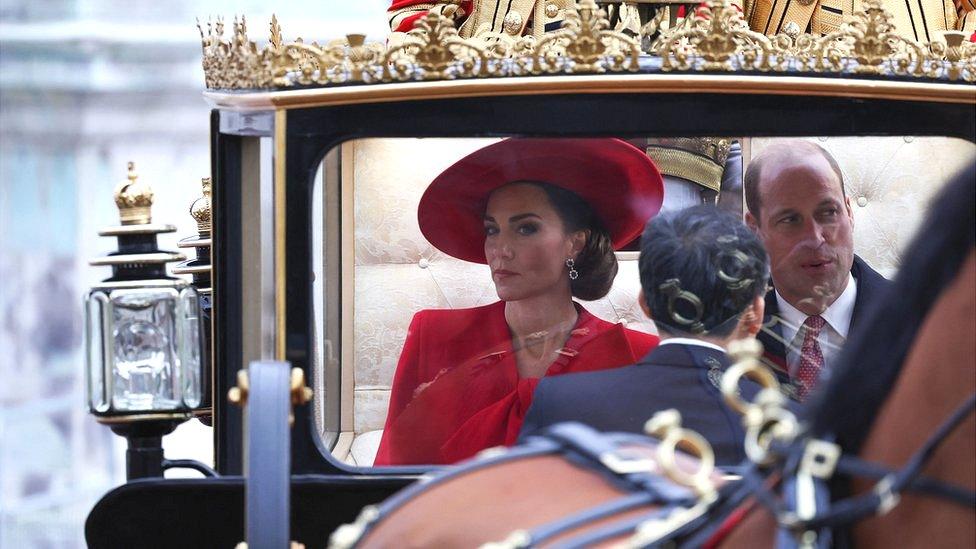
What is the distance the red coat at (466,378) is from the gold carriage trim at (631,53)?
1.17ft

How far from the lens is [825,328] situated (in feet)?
7.54

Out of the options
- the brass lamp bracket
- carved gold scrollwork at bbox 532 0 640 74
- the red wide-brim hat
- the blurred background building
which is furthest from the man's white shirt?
the blurred background building

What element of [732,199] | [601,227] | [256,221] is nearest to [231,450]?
[256,221]

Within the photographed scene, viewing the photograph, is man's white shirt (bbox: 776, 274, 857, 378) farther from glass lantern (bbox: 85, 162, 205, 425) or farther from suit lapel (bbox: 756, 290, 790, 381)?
glass lantern (bbox: 85, 162, 205, 425)

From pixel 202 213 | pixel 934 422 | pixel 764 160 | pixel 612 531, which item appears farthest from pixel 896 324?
pixel 202 213

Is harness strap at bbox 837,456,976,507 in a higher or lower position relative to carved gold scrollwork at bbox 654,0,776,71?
lower

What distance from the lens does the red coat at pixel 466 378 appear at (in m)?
2.33

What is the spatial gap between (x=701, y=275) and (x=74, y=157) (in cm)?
561

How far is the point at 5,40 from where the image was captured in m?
7.29

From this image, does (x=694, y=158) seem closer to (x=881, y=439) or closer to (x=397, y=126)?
(x=397, y=126)

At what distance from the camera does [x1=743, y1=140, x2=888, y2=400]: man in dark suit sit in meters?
2.28

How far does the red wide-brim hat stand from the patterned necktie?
28 centimetres

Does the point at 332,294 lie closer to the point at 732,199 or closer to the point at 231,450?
the point at 231,450

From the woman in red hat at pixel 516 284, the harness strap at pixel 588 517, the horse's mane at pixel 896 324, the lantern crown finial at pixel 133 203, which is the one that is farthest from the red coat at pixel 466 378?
the horse's mane at pixel 896 324
